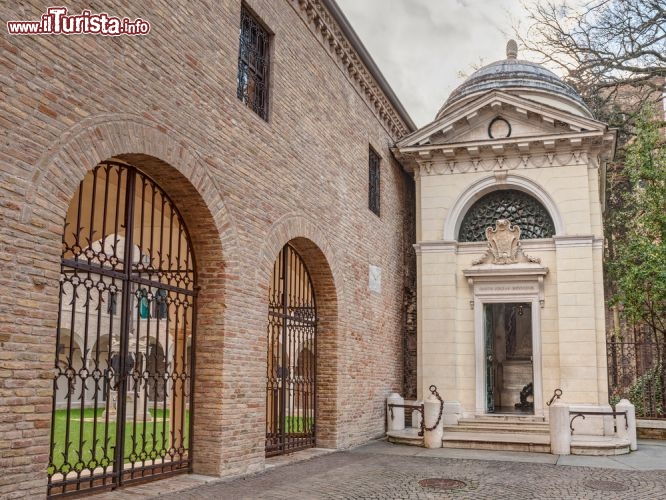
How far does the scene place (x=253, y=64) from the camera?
978 cm

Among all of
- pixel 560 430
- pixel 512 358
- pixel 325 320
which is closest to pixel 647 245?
pixel 512 358

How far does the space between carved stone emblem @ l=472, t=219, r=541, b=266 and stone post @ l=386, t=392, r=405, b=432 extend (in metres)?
3.68

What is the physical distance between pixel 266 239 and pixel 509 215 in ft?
27.0

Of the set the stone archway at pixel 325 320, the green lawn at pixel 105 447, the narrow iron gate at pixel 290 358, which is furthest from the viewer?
the stone archway at pixel 325 320

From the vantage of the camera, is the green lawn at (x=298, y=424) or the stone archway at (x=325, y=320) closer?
the green lawn at (x=298, y=424)

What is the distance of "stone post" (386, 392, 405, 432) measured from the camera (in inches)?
574

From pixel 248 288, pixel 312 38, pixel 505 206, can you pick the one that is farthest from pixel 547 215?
pixel 248 288

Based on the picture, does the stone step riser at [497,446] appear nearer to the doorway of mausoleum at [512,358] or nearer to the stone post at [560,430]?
the stone post at [560,430]

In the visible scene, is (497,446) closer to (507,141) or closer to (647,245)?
(507,141)

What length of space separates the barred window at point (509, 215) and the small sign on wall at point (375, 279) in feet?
8.47

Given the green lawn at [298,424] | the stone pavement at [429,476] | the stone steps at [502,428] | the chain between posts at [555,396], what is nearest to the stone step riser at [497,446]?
the stone pavement at [429,476]

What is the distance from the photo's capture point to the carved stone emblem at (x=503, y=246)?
51.2 ft

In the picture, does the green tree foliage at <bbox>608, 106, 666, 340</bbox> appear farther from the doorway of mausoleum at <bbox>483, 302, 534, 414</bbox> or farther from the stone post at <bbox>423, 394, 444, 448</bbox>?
the stone post at <bbox>423, 394, 444, 448</bbox>

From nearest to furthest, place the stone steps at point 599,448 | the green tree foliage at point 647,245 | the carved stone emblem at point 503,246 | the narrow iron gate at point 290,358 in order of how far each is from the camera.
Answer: the narrow iron gate at point 290,358 → the stone steps at point 599,448 → the carved stone emblem at point 503,246 → the green tree foliage at point 647,245
